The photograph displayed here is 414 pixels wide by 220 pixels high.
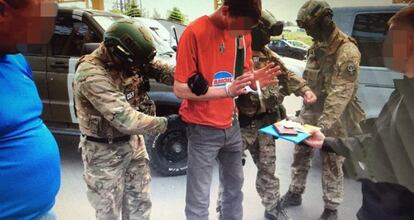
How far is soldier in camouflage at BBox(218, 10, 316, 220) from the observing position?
2.85m

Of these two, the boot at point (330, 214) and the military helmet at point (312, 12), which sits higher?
the military helmet at point (312, 12)

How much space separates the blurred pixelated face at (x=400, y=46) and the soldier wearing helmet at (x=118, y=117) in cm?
124

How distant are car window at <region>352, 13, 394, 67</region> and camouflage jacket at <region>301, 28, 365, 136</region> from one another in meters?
0.47

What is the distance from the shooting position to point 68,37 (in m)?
4.51

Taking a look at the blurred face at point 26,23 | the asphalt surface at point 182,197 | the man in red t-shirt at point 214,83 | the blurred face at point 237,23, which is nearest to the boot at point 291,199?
the asphalt surface at point 182,197

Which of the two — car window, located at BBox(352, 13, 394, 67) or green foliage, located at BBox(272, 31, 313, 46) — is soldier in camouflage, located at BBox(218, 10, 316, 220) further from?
car window, located at BBox(352, 13, 394, 67)

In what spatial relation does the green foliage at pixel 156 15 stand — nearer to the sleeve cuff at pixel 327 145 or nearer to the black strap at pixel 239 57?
the black strap at pixel 239 57

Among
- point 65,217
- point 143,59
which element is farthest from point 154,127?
point 65,217

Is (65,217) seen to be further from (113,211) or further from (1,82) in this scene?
(1,82)

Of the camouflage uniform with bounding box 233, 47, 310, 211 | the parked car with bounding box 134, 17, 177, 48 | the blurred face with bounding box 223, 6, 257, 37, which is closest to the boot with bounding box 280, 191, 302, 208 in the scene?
the camouflage uniform with bounding box 233, 47, 310, 211

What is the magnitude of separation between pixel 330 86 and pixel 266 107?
56 cm

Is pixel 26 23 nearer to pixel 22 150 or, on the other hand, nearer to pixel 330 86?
pixel 22 150

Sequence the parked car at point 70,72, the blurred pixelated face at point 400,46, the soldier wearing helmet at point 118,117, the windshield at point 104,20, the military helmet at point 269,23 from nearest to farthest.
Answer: the blurred pixelated face at point 400,46 < the soldier wearing helmet at point 118,117 < the military helmet at point 269,23 < the parked car at point 70,72 < the windshield at point 104,20

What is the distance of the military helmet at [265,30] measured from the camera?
9.15 feet
